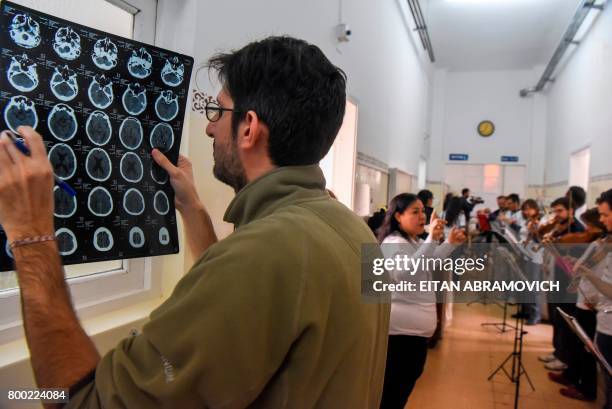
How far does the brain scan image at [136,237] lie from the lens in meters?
1.01

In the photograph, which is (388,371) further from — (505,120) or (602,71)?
(505,120)

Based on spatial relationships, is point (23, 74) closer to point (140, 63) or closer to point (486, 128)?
point (140, 63)

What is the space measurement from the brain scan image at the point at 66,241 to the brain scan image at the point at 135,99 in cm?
33

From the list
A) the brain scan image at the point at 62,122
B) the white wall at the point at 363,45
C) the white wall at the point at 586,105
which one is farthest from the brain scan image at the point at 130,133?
the white wall at the point at 586,105

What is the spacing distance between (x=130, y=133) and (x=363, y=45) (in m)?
3.23

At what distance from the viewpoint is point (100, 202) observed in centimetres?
95

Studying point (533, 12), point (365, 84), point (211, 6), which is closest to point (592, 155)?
point (533, 12)

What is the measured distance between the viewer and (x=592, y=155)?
5609 mm

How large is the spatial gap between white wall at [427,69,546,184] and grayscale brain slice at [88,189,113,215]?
10.2 meters

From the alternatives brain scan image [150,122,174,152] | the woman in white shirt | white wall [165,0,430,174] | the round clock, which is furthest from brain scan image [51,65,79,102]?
the round clock

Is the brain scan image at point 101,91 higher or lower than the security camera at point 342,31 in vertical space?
lower

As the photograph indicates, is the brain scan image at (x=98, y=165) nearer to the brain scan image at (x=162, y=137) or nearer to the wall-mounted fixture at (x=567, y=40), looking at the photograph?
the brain scan image at (x=162, y=137)

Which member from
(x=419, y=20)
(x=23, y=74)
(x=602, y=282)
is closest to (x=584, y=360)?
(x=602, y=282)

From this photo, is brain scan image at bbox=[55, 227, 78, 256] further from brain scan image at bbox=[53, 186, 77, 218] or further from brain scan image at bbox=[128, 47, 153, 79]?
brain scan image at bbox=[128, 47, 153, 79]
